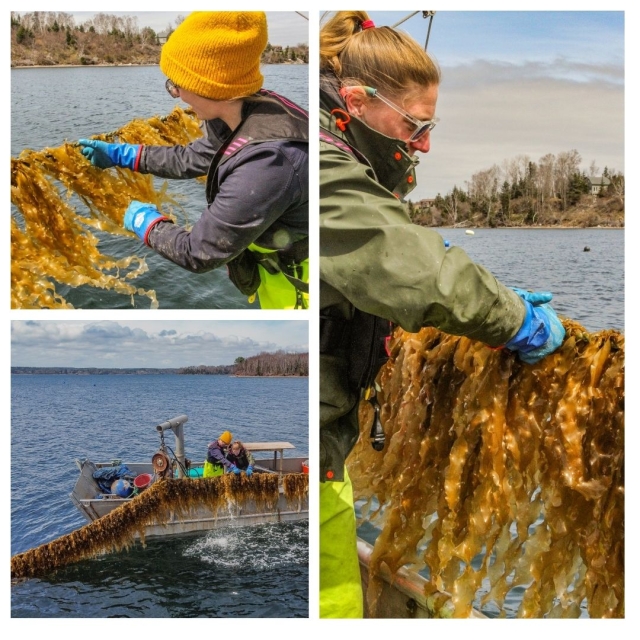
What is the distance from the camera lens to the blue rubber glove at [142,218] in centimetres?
185

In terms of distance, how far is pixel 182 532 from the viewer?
2.34 metres

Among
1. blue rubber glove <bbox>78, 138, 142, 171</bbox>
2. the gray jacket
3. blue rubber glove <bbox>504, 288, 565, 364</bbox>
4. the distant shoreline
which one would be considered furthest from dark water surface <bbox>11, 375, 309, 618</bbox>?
blue rubber glove <bbox>78, 138, 142, 171</bbox>

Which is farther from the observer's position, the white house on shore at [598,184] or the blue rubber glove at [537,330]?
the white house on shore at [598,184]

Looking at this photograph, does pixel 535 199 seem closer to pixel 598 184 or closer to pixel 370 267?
pixel 598 184

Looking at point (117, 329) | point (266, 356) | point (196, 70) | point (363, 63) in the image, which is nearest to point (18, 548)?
point (117, 329)

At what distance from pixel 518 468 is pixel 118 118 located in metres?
1.84

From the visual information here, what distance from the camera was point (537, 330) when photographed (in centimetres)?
171

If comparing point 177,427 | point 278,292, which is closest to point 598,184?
point 278,292

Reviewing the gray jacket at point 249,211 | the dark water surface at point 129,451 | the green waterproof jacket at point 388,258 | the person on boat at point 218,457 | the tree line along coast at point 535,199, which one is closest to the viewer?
the green waterproof jacket at point 388,258

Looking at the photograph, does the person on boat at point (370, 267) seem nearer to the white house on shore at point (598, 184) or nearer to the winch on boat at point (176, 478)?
the winch on boat at point (176, 478)

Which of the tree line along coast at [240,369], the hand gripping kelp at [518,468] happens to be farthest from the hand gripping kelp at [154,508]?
the hand gripping kelp at [518,468]

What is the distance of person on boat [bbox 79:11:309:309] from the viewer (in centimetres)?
171

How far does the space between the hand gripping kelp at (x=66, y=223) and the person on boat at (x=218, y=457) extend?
1.46 feet
